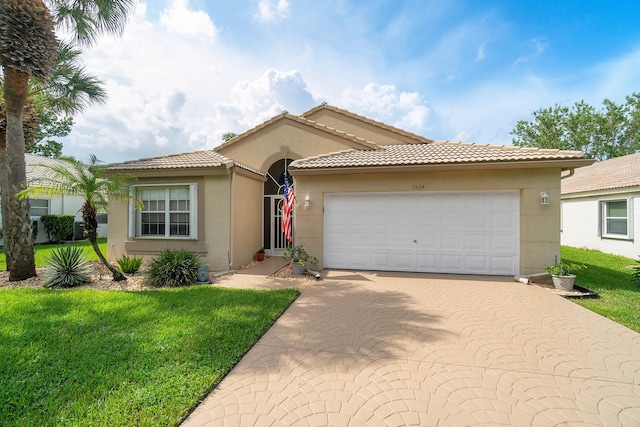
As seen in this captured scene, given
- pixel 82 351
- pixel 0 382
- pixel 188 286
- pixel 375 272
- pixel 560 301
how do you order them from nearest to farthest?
pixel 0 382 → pixel 82 351 → pixel 560 301 → pixel 188 286 → pixel 375 272

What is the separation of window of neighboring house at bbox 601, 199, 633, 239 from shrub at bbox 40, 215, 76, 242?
32679mm

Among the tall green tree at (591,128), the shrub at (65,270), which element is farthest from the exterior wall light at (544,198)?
the tall green tree at (591,128)

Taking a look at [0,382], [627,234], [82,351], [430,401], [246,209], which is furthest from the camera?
[627,234]

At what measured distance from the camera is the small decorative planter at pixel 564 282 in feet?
25.2

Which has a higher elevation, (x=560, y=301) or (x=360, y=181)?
(x=360, y=181)

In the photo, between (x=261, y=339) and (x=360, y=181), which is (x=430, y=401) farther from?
(x=360, y=181)

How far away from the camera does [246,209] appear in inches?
466

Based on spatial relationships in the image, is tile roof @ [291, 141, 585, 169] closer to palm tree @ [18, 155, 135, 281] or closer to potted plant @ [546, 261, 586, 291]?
potted plant @ [546, 261, 586, 291]

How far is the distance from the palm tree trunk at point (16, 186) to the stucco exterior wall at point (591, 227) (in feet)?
80.5

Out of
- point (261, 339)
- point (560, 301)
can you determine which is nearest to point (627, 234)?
point (560, 301)

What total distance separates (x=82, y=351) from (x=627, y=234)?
20.7 metres

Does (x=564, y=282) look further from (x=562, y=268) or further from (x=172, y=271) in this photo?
(x=172, y=271)

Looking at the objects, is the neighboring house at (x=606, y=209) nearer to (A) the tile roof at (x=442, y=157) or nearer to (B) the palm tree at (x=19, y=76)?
(A) the tile roof at (x=442, y=157)

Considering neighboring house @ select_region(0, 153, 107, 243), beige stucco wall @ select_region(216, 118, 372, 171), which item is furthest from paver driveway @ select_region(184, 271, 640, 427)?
neighboring house @ select_region(0, 153, 107, 243)
